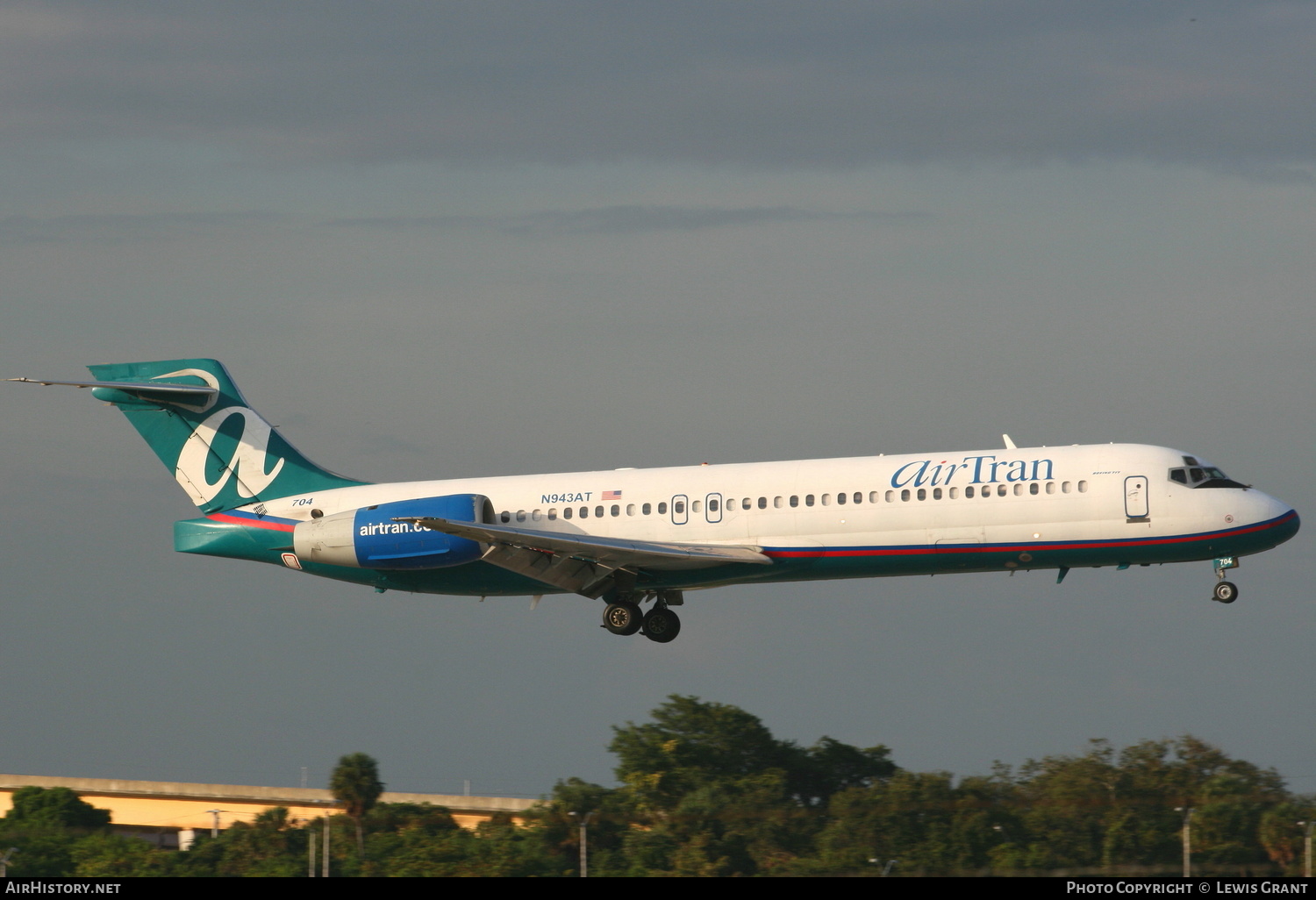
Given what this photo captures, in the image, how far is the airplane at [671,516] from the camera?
33.8 metres

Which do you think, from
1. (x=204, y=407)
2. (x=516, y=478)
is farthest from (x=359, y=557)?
(x=204, y=407)

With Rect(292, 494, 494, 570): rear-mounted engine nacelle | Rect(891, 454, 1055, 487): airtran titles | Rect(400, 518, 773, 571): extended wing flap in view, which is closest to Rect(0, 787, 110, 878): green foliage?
Rect(292, 494, 494, 570): rear-mounted engine nacelle

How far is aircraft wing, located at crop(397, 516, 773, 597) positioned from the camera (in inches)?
1380

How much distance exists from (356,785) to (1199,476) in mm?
33364

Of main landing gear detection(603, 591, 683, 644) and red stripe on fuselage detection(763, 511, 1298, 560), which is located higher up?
red stripe on fuselage detection(763, 511, 1298, 560)

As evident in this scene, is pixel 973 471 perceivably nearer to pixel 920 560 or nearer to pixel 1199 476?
pixel 920 560

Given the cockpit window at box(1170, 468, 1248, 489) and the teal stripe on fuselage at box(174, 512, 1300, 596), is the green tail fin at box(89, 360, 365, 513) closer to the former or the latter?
the teal stripe on fuselage at box(174, 512, 1300, 596)

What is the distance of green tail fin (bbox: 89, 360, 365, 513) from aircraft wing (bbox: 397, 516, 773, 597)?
191 inches

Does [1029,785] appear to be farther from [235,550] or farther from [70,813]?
[70,813]

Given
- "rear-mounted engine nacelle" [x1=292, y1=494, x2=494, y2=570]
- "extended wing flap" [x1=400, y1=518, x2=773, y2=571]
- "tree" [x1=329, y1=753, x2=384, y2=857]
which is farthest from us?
"tree" [x1=329, y1=753, x2=384, y2=857]

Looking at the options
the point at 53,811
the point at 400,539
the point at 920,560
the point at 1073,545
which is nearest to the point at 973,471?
the point at 920,560

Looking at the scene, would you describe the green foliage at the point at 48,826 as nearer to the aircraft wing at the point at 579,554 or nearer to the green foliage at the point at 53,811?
the green foliage at the point at 53,811
